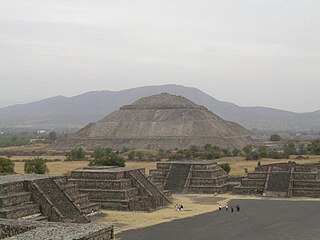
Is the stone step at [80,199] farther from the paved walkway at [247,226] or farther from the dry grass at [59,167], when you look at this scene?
the dry grass at [59,167]

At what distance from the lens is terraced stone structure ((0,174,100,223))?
110ft

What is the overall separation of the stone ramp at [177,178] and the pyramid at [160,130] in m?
58.9

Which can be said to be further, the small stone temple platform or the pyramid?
the pyramid

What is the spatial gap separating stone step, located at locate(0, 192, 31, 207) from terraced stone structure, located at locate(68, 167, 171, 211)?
9.07 m

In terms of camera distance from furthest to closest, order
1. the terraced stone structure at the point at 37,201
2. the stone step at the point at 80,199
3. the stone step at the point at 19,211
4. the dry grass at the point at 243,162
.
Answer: the dry grass at the point at 243,162 → the stone step at the point at 80,199 → the terraced stone structure at the point at 37,201 → the stone step at the point at 19,211

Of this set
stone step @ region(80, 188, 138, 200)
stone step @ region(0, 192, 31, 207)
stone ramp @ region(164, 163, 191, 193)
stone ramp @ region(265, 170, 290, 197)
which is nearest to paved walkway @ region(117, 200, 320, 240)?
stone step @ region(80, 188, 138, 200)

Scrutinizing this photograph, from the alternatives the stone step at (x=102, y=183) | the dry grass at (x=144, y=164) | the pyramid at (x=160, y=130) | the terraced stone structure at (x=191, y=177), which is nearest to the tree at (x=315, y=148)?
the pyramid at (x=160, y=130)

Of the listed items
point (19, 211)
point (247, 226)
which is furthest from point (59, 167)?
point (247, 226)

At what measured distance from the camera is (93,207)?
134 feet

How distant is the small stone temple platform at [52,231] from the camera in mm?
19641

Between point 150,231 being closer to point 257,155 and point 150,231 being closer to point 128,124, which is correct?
point 257,155

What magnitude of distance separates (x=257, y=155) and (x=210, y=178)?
98.1 feet

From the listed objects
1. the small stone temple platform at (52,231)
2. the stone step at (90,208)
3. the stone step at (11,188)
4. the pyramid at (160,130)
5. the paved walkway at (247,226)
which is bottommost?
the paved walkway at (247,226)

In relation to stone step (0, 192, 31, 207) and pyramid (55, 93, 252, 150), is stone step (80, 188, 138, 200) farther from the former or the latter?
pyramid (55, 93, 252, 150)
